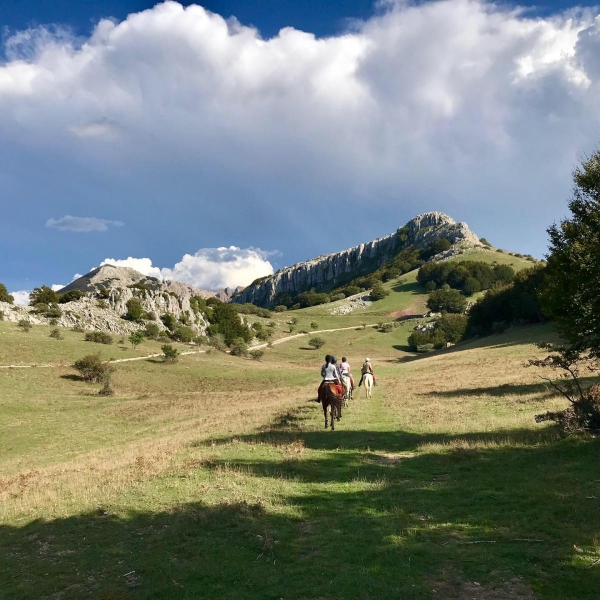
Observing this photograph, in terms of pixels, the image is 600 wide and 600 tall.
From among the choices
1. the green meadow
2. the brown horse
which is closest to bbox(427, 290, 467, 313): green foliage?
the green meadow

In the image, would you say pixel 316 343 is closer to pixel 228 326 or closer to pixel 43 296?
pixel 228 326

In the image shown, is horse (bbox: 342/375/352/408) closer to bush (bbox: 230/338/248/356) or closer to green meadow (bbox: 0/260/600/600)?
green meadow (bbox: 0/260/600/600)

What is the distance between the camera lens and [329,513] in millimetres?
9609

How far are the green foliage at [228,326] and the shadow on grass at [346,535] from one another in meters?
77.1

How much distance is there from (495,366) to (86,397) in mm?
39172

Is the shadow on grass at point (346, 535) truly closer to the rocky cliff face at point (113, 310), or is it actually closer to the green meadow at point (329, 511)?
the green meadow at point (329, 511)

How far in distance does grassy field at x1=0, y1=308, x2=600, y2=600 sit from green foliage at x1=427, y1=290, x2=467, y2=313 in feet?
340

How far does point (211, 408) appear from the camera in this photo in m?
35.2

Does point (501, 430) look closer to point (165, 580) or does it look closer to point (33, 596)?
point (165, 580)

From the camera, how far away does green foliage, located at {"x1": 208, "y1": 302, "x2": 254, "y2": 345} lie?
9481 cm

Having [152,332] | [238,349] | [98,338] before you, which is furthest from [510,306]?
[98,338]

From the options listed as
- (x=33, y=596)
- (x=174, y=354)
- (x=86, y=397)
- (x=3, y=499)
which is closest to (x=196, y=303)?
(x=174, y=354)

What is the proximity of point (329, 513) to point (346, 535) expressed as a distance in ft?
4.33

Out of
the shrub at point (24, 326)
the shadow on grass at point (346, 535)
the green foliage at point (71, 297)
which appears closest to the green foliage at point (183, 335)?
the shrub at point (24, 326)
